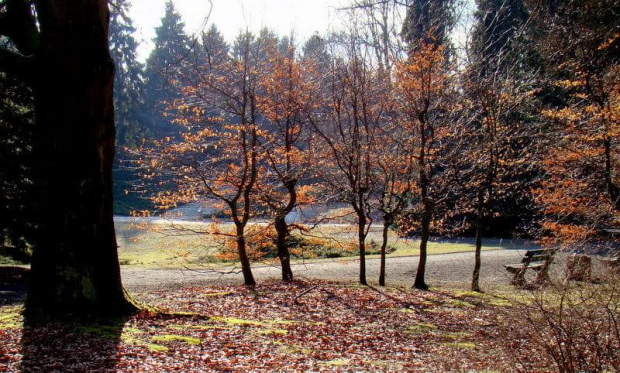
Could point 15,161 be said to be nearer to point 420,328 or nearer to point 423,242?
point 423,242

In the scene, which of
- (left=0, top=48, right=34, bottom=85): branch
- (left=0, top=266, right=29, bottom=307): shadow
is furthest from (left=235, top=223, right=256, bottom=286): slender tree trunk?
(left=0, top=48, right=34, bottom=85): branch

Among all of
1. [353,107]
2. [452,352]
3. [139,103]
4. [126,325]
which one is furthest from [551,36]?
[139,103]

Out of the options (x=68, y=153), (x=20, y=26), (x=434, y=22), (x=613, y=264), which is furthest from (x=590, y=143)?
(x=20, y=26)

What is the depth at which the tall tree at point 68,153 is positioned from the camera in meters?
6.10

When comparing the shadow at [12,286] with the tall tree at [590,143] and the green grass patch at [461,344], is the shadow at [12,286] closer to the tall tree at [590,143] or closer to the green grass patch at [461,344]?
the green grass patch at [461,344]

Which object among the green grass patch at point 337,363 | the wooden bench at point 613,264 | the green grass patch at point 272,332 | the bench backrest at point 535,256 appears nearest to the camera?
the green grass patch at point 337,363

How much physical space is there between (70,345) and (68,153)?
219 centimetres

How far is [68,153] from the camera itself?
20.0 feet

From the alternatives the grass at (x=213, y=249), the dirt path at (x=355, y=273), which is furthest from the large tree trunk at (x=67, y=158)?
the grass at (x=213, y=249)

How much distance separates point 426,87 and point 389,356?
25.0ft

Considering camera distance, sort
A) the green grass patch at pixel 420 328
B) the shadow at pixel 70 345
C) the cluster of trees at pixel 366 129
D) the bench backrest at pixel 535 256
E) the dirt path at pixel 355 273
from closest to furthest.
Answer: the shadow at pixel 70 345, the green grass patch at pixel 420 328, the cluster of trees at pixel 366 129, the bench backrest at pixel 535 256, the dirt path at pixel 355 273

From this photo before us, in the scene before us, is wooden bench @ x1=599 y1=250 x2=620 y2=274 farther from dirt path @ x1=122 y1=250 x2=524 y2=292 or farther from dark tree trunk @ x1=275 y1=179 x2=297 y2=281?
dark tree trunk @ x1=275 y1=179 x2=297 y2=281

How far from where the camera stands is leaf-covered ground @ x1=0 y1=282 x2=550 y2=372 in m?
4.93

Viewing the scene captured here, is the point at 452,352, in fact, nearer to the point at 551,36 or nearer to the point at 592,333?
the point at 592,333
